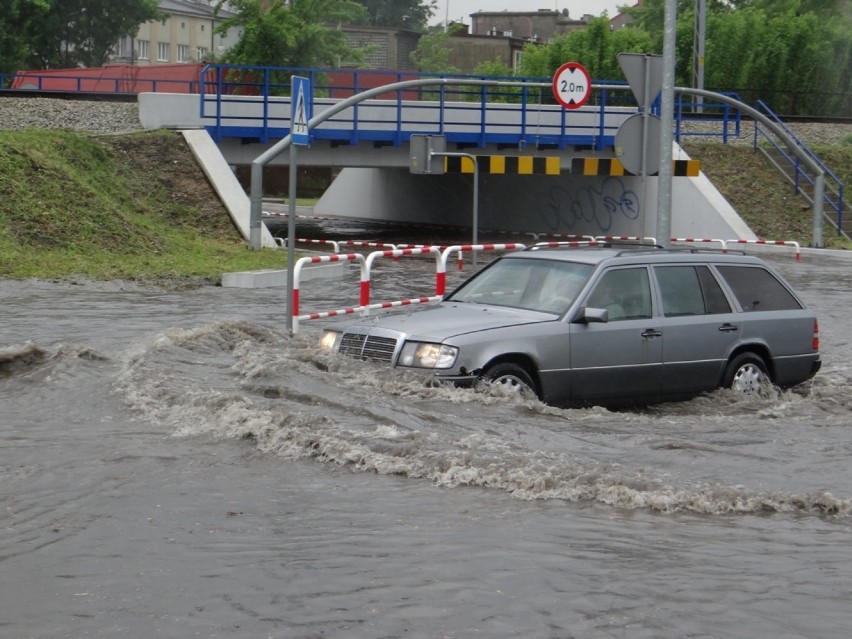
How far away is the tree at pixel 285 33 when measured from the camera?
5562 centimetres

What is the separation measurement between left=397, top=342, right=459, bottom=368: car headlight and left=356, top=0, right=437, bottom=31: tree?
357 ft

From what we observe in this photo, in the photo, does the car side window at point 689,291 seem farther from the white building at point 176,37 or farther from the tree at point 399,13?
the tree at point 399,13

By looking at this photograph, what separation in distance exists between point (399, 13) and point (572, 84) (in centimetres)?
9508

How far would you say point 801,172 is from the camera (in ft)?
129

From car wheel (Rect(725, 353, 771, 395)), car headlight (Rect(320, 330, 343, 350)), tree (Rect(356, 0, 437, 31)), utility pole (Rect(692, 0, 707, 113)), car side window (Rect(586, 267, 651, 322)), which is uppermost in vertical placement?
tree (Rect(356, 0, 437, 31))

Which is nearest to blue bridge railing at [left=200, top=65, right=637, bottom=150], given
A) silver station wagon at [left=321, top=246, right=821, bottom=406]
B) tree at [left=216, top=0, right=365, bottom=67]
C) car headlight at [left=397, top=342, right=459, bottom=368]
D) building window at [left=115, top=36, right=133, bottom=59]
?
tree at [left=216, top=0, right=365, bottom=67]

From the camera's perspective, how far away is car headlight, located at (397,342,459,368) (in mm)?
10250

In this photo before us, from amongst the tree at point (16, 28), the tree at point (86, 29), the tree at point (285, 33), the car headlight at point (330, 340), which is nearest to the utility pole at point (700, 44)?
the tree at point (285, 33)

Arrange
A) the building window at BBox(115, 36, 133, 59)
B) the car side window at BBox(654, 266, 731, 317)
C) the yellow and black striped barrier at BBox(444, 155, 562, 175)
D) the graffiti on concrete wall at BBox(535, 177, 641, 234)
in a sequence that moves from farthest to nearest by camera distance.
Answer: the building window at BBox(115, 36, 133, 59)
the graffiti on concrete wall at BBox(535, 177, 641, 234)
the yellow and black striped barrier at BBox(444, 155, 562, 175)
the car side window at BBox(654, 266, 731, 317)

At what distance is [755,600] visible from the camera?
20.3ft

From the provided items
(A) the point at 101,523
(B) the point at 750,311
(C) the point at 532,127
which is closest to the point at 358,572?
(A) the point at 101,523

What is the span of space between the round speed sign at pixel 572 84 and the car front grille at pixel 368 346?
14.9 meters

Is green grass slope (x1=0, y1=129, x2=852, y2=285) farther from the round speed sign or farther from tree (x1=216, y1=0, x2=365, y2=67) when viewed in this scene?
tree (x1=216, y1=0, x2=365, y2=67)

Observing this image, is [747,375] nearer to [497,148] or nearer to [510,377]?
[510,377]
